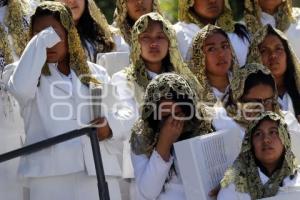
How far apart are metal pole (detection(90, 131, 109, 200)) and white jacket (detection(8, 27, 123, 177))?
1.13ft

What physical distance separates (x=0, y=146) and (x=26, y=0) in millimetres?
1176

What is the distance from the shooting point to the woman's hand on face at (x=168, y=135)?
6859 mm

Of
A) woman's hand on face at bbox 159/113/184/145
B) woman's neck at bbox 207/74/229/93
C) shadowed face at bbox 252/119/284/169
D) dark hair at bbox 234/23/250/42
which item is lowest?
shadowed face at bbox 252/119/284/169

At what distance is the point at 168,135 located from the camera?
22.5 ft

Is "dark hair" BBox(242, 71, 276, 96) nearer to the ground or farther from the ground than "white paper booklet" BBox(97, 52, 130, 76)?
nearer to the ground

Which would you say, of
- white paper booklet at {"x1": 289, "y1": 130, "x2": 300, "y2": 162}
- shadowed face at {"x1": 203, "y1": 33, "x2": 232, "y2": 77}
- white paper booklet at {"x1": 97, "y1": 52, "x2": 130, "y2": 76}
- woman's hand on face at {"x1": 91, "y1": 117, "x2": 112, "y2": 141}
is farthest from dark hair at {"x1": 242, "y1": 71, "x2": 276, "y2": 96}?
white paper booklet at {"x1": 97, "y1": 52, "x2": 130, "y2": 76}

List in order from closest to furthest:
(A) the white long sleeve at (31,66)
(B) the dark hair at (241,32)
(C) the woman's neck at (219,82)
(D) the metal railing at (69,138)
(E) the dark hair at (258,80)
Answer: (D) the metal railing at (69,138), (A) the white long sleeve at (31,66), (E) the dark hair at (258,80), (C) the woman's neck at (219,82), (B) the dark hair at (241,32)

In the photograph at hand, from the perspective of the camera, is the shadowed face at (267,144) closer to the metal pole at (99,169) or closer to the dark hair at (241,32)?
the metal pole at (99,169)

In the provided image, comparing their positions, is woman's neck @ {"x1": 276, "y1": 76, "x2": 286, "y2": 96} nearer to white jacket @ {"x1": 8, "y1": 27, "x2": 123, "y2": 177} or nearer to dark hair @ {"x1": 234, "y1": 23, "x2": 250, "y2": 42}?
dark hair @ {"x1": 234, "y1": 23, "x2": 250, "y2": 42}

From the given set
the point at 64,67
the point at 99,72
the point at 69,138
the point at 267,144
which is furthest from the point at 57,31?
the point at 267,144

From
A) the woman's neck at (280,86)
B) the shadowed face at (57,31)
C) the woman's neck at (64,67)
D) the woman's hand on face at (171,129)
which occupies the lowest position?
the woman's hand on face at (171,129)

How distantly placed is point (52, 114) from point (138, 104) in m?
0.65

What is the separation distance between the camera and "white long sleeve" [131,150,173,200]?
683cm

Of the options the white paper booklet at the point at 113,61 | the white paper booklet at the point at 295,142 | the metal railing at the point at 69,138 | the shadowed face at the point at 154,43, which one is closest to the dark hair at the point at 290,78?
the white paper booklet at the point at 295,142
